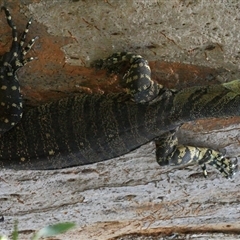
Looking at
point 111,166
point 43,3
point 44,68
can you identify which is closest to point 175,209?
point 111,166

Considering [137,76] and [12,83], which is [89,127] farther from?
[12,83]

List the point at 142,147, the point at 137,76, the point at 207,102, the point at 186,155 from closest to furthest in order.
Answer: the point at 207,102
the point at 137,76
the point at 186,155
the point at 142,147

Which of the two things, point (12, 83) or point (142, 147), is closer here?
point (12, 83)

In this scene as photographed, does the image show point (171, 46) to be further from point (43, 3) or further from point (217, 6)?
point (43, 3)

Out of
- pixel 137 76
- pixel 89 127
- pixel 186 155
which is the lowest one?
pixel 186 155

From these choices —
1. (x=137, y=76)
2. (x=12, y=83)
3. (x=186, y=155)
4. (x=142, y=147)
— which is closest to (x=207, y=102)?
(x=137, y=76)

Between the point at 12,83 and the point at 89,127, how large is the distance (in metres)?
0.65

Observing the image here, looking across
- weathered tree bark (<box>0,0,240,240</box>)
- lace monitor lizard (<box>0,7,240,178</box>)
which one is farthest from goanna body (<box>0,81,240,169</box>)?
weathered tree bark (<box>0,0,240,240</box>)

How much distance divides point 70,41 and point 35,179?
4.74ft

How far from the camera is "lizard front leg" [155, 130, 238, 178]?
349 cm

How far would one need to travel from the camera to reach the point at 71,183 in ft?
13.2

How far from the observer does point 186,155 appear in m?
3.62

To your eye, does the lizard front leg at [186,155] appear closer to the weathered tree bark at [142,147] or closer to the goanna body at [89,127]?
the weathered tree bark at [142,147]

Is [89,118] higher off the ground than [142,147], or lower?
higher
